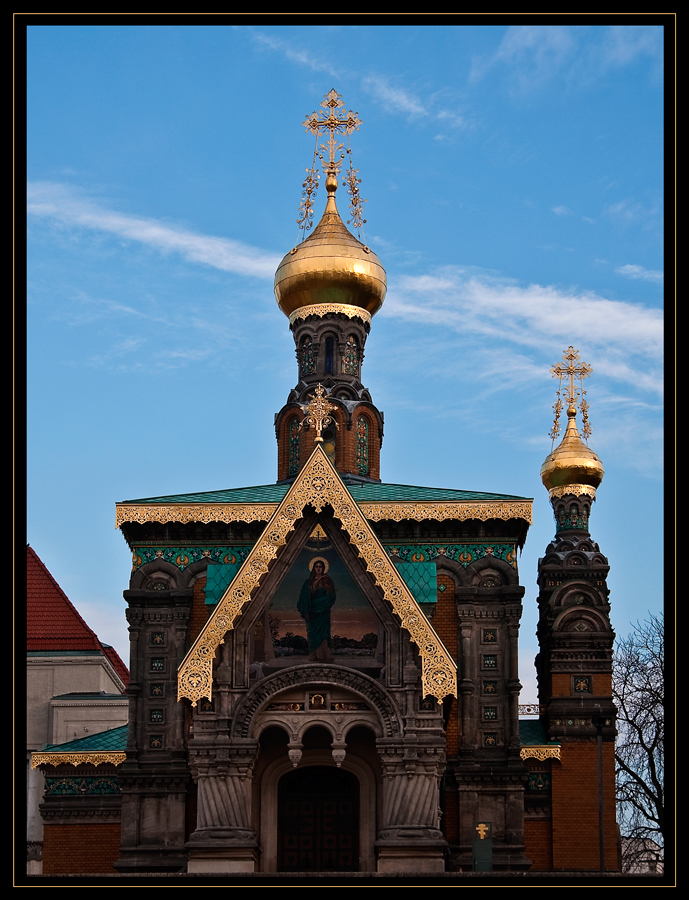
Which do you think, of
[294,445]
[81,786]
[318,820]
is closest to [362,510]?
[294,445]

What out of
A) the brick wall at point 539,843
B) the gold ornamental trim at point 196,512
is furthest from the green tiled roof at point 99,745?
the brick wall at point 539,843

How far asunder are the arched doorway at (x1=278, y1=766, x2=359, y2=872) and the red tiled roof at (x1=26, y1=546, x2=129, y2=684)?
10649mm

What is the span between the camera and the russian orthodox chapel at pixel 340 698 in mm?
21984

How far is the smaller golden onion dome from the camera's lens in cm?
3459

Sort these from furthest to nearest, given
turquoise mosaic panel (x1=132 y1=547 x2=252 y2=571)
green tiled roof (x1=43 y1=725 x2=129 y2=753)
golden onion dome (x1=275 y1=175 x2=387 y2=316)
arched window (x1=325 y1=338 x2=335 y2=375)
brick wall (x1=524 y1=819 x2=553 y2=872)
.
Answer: golden onion dome (x1=275 y1=175 x2=387 y2=316), arched window (x1=325 y1=338 x2=335 y2=375), turquoise mosaic panel (x1=132 y1=547 x2=252 y2=571), green tiled roof (x1=43 y1=725 x2=129 y2=753), brick wall (x1=524 y1=819 x2=553 y2=872)

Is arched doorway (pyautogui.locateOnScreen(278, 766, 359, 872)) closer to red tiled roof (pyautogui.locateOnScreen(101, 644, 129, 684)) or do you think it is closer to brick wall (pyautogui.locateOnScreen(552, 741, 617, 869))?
brick wall (pyautogui.locateOnScreen(552, 741, 617, 869))

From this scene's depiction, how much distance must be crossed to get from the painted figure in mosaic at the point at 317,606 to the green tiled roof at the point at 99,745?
4.08m

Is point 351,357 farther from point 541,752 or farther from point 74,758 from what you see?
point 74,758

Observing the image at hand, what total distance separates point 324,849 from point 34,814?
9.86 meters

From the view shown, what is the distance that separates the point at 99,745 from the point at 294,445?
6.61 metres

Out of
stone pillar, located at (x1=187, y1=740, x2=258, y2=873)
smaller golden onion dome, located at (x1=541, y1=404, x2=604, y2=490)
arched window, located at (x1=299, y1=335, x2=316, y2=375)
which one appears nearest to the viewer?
stone pillar, located at (x1=187, y1=740, x2=258, y2=873)

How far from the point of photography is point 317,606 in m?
22.6

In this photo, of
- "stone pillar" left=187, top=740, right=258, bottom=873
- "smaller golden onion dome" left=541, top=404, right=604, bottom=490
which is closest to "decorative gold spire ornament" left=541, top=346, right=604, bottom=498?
"smaller golden onion dome" left=541, top=404, right=604, bottom=490
